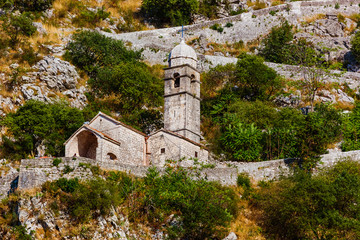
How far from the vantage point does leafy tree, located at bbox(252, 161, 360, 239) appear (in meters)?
37.3

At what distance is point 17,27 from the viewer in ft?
208

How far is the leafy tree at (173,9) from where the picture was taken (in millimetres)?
78875

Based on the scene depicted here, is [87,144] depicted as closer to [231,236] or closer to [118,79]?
[231,236]

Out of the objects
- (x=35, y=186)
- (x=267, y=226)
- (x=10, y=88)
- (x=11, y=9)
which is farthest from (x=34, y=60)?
(x=267, y=226)

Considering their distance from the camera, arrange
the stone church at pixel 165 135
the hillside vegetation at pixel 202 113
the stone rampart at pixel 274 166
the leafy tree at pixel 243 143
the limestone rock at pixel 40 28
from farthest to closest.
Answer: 1. the limestone rock at pixel 40 28
2. the leafy tree at pixel 243 143
3. the stone rampart at pixel 274 166
4. the stone church at pixel 165 135
5. the hillside vegetation at pixel 202 113

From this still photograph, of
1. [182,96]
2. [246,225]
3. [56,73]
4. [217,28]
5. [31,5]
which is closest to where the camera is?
[246,225]

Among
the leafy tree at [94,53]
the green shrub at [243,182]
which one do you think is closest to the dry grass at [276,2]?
the leafy tree at [94,53]

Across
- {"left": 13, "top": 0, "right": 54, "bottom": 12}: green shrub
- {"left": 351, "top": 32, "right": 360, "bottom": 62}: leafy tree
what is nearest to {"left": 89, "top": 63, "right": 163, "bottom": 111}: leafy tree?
{"left": 13, "top": 0, "right": 54, "bottom": 12}: green shrub

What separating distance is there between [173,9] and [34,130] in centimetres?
3646

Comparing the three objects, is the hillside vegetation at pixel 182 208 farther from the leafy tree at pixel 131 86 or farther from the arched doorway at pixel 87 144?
the leafy tree at pixel 131 86

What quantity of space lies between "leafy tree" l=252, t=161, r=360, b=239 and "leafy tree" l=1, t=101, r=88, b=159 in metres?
16.0

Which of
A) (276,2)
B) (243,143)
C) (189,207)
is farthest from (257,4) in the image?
(189,207)

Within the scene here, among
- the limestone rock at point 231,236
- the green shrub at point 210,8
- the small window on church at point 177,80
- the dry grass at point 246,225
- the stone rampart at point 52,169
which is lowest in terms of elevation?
the limestone rock at point 231,236

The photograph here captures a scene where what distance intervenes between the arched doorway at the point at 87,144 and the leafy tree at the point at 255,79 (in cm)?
1890
